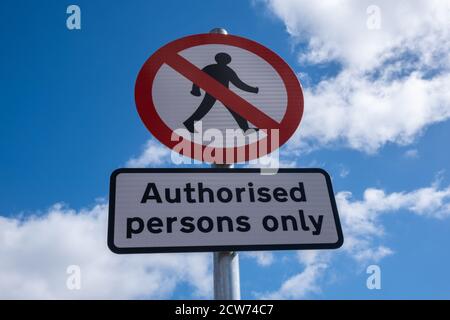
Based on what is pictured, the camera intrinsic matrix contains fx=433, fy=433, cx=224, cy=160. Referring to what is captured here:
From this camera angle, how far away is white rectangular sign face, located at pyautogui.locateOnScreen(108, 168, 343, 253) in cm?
119

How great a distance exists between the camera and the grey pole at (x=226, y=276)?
1195 millimetres

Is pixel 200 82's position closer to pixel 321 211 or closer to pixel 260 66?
pixel 260 66

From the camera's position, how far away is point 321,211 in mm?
1295

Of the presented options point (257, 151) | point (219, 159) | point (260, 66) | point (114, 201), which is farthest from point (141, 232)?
point (260, 66)

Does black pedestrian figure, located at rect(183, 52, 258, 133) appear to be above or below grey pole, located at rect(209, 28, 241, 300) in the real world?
above

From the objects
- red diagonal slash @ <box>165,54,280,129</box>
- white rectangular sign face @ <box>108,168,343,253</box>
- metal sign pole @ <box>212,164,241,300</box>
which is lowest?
metal sign pole @ <box>212,164,241,300</box>

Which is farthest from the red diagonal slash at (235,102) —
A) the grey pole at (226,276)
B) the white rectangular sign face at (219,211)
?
the grey pole at (226,276)

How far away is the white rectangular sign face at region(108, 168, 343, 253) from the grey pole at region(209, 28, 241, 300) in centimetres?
6

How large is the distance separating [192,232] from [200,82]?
0.58 m

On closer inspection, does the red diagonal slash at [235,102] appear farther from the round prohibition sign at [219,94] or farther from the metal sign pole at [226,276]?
the metal sign pole at [226,276]

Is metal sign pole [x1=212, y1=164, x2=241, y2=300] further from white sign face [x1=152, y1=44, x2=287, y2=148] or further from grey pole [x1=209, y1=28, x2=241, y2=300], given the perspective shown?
white sign face [x1=152, y1=44, x2=287, y2=148]

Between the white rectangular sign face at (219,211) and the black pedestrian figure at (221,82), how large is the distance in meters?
0.21

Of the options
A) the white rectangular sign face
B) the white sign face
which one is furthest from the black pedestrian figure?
the white rectangular sign face

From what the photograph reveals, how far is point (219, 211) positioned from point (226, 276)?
0.18m
